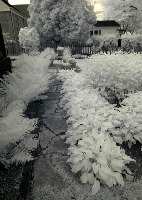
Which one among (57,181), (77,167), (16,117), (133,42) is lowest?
(57,181)

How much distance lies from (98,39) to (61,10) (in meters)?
4.77

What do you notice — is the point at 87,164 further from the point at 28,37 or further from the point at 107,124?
the point at 28,37

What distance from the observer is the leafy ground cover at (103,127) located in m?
1.79

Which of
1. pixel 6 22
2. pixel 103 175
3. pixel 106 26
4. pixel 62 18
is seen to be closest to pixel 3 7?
pixel 6 22

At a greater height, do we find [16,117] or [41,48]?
[41,48]

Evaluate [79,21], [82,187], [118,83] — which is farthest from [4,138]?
[79,21]

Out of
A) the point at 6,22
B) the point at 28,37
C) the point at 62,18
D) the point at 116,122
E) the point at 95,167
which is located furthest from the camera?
the point at 6,22

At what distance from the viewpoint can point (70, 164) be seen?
2.02 metres

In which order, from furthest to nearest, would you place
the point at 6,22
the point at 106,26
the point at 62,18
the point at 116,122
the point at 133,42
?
the point at 106,26, the point at 6,22, the point at 62,18, the point at 133,42, the point at 116,122

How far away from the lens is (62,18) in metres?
15.3

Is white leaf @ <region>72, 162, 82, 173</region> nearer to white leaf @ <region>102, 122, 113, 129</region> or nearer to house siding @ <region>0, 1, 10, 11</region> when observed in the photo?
white leaf @ <region>102, 122, 113, 129</region>

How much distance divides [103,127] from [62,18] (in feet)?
51.8

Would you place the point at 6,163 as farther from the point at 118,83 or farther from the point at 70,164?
the point at 118,83

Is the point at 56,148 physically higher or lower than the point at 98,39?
lower
